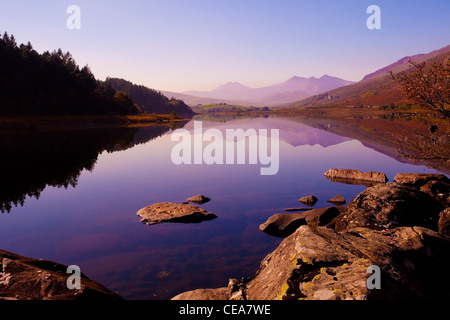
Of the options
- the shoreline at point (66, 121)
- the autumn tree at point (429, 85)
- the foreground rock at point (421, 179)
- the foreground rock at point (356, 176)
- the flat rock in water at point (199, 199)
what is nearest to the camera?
the autumn tree at point (429, 85)

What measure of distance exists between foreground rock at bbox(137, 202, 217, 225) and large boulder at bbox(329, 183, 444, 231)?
8462 mm

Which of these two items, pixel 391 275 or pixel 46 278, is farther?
pixel 46 278

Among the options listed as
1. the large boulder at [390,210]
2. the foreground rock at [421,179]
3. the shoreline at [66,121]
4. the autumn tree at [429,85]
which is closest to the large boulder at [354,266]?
the large boulder at [390,210]

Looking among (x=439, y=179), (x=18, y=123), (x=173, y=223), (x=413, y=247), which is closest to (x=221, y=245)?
(x=173, y=223)

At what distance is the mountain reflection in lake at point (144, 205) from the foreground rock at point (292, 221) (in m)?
0.85

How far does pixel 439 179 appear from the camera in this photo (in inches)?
883

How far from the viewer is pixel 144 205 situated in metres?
22.2

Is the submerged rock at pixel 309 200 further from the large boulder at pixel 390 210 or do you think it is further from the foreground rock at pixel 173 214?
the foreground rock at pixel 173 214

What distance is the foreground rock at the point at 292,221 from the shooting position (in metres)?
16.5

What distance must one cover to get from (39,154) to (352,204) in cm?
4647

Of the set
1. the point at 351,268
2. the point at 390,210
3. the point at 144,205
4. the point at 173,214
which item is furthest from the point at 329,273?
the point at 144,205

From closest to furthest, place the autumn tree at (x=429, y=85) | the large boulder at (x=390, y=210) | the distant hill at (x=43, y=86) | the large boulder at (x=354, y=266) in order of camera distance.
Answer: the large boulder at (x=354, y=266), the large boulder at (x=390, y=210), the autumn tree at (x=429, y=85), the distant hill at (x=43, y=86)

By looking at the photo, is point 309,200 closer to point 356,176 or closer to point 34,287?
point 356,176

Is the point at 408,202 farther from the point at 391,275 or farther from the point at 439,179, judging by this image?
the point at 439,179
